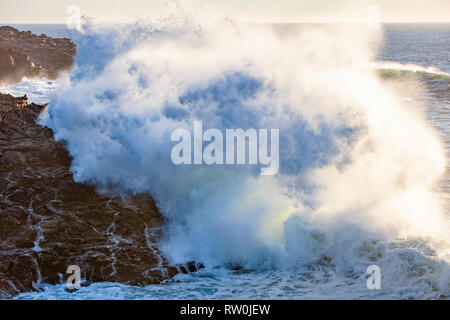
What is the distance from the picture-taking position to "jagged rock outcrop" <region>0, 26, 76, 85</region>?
25.9 meters

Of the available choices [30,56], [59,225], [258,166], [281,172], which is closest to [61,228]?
[59,225]

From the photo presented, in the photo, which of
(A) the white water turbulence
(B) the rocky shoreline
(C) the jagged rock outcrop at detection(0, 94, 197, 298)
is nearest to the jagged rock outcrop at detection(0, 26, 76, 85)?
(B) the rocky shoreline

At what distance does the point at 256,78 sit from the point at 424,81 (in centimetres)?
1850

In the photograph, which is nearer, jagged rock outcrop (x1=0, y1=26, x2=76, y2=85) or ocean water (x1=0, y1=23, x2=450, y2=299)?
ocean water (x1=0, y1=23, x2=450, y2=299)

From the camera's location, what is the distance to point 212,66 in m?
11.1

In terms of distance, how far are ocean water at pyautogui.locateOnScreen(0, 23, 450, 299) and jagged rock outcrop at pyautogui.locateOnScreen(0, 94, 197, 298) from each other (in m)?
0.29

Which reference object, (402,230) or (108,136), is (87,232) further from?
(402,230)

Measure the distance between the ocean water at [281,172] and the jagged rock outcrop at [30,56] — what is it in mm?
15470

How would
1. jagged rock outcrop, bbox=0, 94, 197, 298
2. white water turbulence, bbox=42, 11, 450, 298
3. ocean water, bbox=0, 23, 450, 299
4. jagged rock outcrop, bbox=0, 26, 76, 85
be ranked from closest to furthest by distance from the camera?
ocean water, bbox=0, 23, 450, 299 → jagged rock outcrop, bbox=0, 94, 197, 298 → white water turbulence, bbox=42, 11, 450, 298 → jagged rock outcrop, bbox=0, 26, 76, 85

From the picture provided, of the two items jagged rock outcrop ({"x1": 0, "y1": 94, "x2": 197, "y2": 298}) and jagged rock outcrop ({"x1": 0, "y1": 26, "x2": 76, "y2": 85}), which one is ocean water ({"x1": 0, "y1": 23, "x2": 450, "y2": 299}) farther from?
jagged rock outcrop ({"x1": 0, "y1": 26, "x2": 76, "y2": 85})

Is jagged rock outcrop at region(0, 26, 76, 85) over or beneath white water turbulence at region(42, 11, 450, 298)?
over

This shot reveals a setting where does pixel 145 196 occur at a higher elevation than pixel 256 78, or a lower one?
lower

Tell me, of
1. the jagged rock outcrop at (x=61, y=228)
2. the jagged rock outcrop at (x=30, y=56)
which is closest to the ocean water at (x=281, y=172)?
the jagged rock outcrop at (x=61, y=228)
